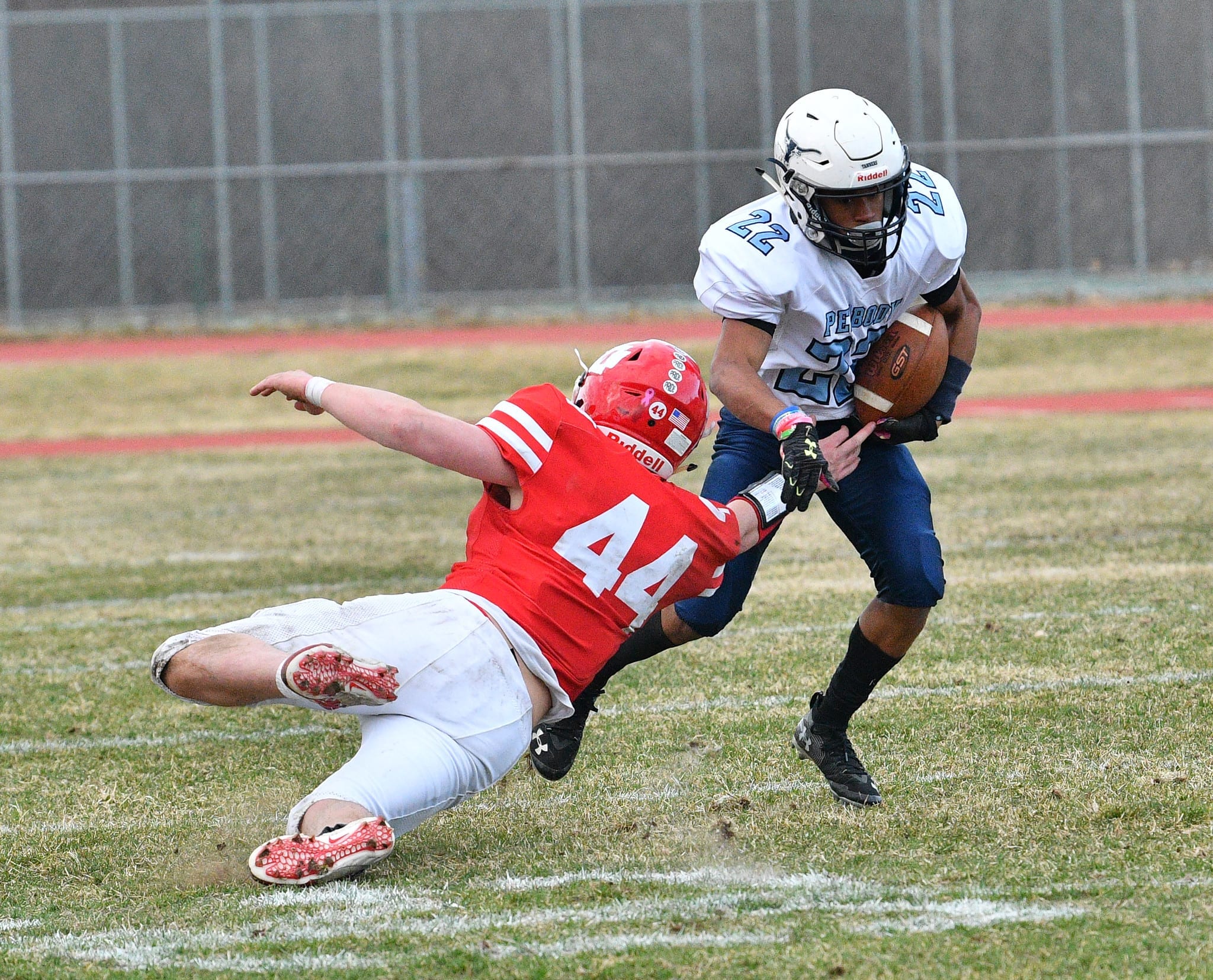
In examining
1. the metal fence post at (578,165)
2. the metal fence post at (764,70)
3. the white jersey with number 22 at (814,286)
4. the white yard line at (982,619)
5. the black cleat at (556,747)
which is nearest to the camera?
the white jersey with number 22 at (814,286)

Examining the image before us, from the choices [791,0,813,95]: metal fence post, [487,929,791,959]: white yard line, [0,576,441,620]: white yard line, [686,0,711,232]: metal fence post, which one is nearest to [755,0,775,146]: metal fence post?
[791,0,813,95]: metal fence post

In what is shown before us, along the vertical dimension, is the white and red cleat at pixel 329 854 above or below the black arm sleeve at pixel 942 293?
below

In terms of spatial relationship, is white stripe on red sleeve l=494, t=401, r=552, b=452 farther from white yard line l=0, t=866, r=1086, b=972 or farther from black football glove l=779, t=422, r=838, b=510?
white yard line l=0, t=866, r=1086, b=972

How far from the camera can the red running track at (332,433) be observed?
577 inches

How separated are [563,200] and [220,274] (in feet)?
15.5

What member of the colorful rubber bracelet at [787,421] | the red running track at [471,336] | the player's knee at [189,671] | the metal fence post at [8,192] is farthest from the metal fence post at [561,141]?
the player's knee at [189,671]

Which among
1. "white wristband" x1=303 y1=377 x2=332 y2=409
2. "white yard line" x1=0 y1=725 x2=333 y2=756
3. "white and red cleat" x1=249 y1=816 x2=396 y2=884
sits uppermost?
"white wristband" x1=303 y1=377 x2=332 y2=409

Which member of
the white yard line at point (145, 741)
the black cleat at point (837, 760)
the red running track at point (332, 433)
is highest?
the black cleat at point (837, 760)

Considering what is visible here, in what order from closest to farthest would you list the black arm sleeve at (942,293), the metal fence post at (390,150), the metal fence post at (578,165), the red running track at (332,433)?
the black arm sleeve at (942,293)
the red running track at (332,433)
the metal fence post at (578,165)
the metal fence post at (390,150)

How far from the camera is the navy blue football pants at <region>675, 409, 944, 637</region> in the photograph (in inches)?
169

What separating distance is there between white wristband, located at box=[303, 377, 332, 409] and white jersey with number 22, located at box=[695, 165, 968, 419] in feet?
3.51

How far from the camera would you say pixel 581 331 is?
20266 millimetres

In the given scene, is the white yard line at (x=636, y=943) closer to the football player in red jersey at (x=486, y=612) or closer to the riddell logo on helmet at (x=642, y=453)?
the football player in red jersey at (x=486, y=612)

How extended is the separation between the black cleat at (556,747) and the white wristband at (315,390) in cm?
118
